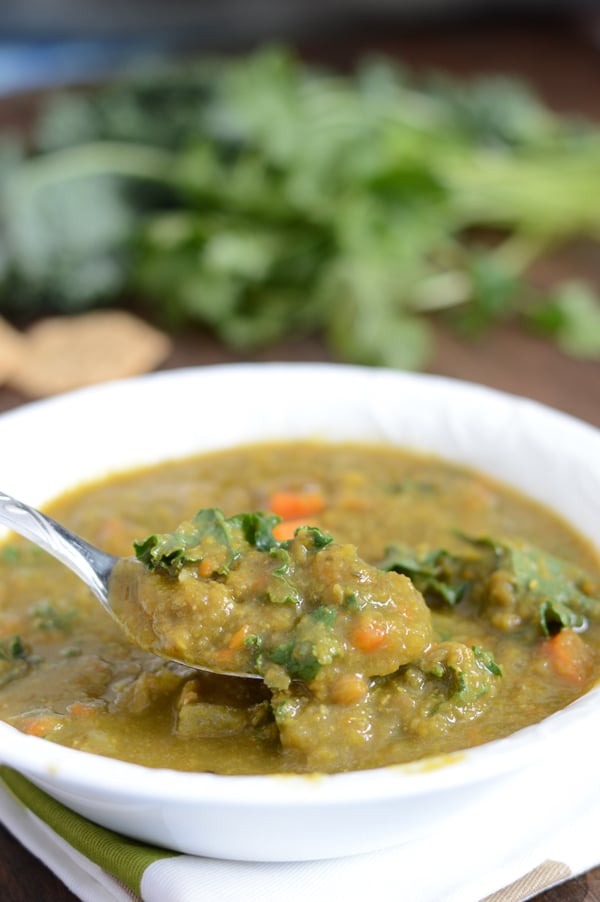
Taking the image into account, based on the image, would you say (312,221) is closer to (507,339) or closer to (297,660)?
(507,339)

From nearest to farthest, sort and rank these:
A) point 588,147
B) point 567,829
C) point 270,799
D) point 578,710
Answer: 1. point 270,799
2. point 578,710
3. point 567,829
4. point 588,147

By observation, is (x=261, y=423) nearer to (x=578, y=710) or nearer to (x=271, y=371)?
(x=271, y=371)

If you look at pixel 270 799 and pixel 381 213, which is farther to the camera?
pixel 381 213

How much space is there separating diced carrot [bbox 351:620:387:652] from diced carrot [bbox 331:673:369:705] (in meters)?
0.07

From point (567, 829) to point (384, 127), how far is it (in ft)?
13.5

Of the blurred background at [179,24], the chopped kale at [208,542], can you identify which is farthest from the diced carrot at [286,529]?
the blurred background at [179,24]

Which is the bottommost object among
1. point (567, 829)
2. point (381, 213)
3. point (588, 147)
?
point (567, 829)

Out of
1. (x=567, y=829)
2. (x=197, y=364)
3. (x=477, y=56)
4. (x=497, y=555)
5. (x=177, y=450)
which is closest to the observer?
(x=567, y=829)

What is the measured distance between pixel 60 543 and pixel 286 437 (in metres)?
1.24

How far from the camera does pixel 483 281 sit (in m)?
5.79

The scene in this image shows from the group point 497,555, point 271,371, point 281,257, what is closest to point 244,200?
point 281,257

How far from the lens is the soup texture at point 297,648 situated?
2.66 metres

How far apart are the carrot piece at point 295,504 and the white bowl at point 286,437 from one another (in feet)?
1.35

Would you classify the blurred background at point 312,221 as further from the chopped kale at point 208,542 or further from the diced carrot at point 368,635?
the diced carrot at point 368,635
